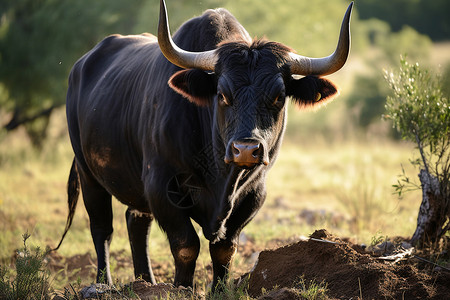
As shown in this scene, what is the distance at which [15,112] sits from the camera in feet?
52.4

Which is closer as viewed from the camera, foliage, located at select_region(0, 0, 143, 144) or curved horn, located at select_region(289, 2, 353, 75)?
curved horn, located at select_region(289, 2, 353, 75)

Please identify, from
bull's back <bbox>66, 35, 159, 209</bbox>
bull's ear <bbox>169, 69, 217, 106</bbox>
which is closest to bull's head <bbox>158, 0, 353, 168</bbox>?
bull's ear <bbox>169, 69, 217, 106</bbox>

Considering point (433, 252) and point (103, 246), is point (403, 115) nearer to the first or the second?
point (433, 252)

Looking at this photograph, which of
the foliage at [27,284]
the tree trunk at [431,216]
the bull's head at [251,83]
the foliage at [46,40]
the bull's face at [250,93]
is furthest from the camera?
the foliage at [46,40]

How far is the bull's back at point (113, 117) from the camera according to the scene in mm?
5785

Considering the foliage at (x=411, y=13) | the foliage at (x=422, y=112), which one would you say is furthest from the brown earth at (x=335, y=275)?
the foliage at (x=411, y=13)

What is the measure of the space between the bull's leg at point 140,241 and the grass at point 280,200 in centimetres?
47

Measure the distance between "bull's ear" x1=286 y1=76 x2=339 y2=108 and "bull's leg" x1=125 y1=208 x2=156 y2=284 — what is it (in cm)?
246

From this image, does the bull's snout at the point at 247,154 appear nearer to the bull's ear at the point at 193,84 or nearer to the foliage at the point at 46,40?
the bull's ear at the point at 193,84

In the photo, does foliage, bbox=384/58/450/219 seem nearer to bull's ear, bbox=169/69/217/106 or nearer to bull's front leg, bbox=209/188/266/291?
bull's front leg, bbox=209/188/266/291

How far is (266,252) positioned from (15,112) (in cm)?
1248

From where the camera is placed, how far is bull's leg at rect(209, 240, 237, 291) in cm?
517

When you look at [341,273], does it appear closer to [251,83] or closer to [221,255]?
[221,255]

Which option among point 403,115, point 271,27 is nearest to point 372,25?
point 271,27
